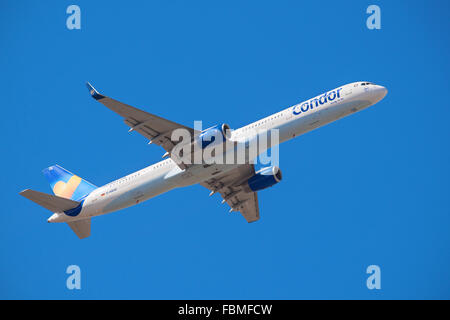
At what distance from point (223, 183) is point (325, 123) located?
11625 millimetres

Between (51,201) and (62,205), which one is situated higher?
(51,201)

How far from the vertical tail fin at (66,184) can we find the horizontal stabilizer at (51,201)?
2068 millimetres

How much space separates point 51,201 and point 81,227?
4587mm

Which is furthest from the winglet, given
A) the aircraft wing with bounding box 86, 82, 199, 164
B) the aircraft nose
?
the aircraft nose

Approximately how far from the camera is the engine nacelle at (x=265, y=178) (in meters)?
51.8

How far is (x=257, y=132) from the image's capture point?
152ft

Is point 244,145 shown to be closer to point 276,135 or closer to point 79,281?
point 276,135

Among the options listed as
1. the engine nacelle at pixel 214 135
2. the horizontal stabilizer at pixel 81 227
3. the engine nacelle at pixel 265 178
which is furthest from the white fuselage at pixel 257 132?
the engine nacelle at pixel 265 178

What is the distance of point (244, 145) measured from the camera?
151 feet

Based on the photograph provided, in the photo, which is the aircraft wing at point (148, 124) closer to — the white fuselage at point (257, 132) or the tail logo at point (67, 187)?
the white fuselage at point (257, 132)

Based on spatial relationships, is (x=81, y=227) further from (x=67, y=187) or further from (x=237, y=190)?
(x=237, y=190)

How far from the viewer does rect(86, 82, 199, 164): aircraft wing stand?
4425cm

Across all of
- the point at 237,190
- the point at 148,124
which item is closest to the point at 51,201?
the point at 148,124

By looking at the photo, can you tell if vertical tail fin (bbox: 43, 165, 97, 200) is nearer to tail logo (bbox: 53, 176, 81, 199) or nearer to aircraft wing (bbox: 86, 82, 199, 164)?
tail logo (bbox: 53, 176, 81, 199)
